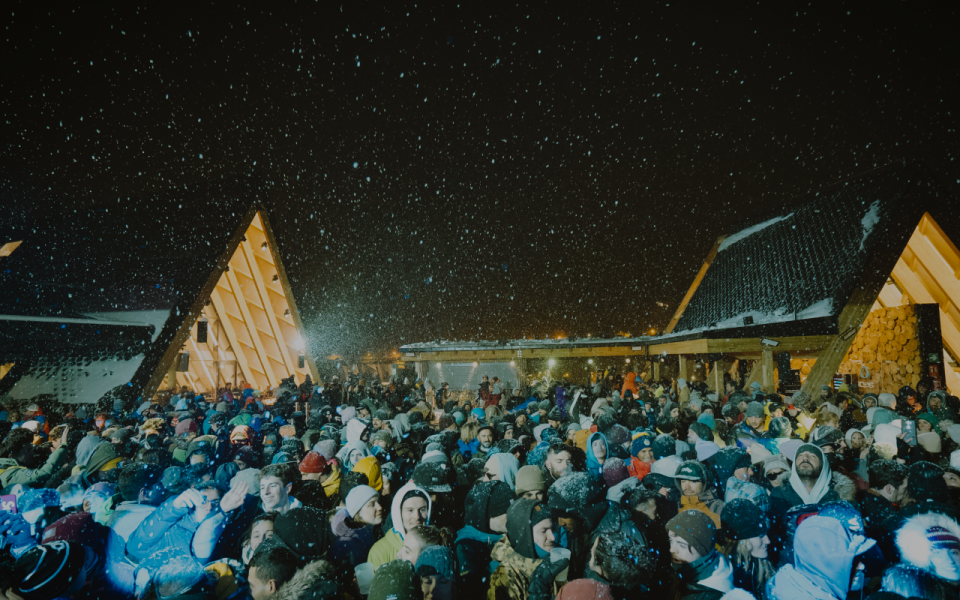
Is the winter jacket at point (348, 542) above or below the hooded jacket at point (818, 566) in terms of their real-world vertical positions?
above

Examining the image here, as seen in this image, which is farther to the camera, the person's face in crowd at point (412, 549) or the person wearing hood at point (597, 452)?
the person wearing hood at point (597, 452)

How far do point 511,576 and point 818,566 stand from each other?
5.75ft

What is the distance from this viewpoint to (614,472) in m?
4.15

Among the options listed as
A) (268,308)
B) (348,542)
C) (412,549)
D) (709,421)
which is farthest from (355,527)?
(268,308)

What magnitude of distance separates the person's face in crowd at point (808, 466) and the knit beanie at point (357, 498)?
11.5 ft

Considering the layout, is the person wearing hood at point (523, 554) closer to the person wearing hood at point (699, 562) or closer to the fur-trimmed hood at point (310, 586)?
the person wearing hood at point (699, 562)

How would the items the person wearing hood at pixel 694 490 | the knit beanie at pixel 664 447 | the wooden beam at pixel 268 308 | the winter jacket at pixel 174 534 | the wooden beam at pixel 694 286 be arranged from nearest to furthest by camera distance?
1. the winter jacket at pixel 174 534
2. the person wearing hood at pixel 694 490
3. the knit beanie at pixel 664 447
4. the wooden beam at pixel 268 308
5. the wooden beam at pixel 694 286

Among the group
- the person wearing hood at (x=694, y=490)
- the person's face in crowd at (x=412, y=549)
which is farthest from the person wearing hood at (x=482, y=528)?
the person wearing hood at (x=694, y=490)

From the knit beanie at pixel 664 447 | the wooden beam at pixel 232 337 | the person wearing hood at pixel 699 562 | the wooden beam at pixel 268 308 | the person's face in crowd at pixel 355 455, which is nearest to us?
the person wearing hood at pixel 699 562

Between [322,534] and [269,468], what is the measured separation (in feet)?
3.51

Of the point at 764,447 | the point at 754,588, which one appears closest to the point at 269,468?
the point at 754,588

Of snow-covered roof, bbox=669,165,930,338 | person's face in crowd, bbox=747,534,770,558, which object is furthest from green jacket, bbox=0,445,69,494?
snow-covered roof, bbox=669,165,930,338

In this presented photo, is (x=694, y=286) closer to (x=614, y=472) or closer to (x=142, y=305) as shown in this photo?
(x=614, y=472)

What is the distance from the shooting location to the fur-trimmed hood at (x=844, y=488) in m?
3.43
